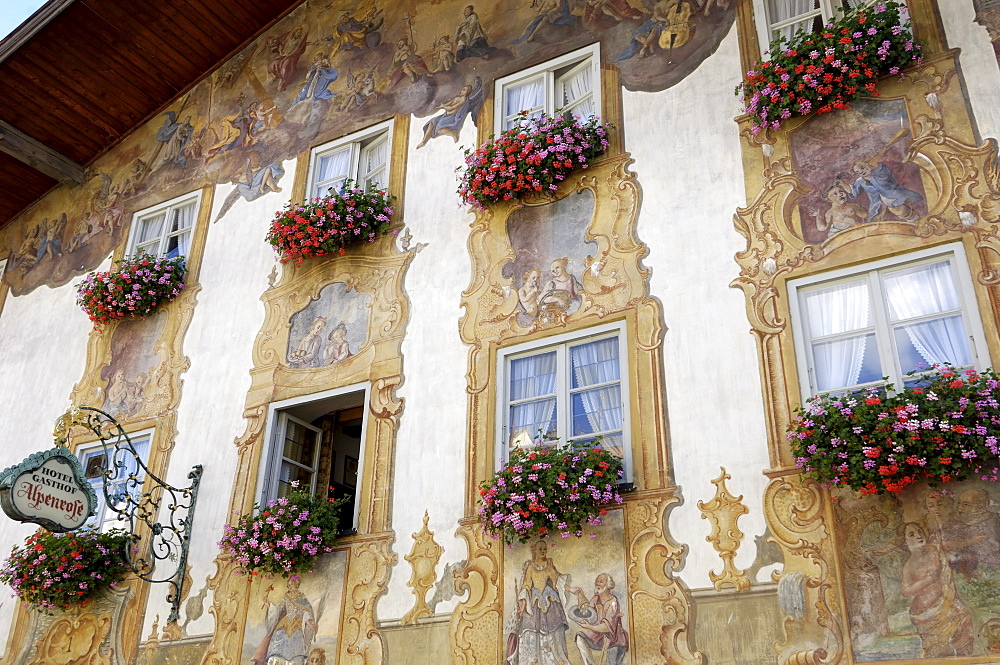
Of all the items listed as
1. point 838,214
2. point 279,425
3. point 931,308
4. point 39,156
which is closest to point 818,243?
point 838,214

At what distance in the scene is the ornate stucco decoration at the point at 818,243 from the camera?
5.95 metres

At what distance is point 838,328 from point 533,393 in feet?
7.28

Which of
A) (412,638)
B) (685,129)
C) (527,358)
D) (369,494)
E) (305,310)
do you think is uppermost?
(685,129)

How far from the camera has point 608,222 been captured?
316 inches

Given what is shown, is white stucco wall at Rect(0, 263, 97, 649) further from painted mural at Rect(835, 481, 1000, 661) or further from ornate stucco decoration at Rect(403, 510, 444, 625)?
painted mural at Rect(835, 481, 1000, 661)

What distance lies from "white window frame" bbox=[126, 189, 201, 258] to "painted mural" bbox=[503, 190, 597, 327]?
4.19m

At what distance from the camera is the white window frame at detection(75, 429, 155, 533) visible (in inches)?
366

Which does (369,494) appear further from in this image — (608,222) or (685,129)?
(685,129)

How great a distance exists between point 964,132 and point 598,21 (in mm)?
3547

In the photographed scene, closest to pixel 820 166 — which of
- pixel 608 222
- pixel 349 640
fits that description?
pixel 608 222

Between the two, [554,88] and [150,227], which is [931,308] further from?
[150,227]

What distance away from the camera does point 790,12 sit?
27.3 ft

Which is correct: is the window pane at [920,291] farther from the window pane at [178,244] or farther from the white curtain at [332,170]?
the window pane at [178,244]

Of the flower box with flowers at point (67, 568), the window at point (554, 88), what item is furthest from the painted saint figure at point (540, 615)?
the window at point (554, 88)
